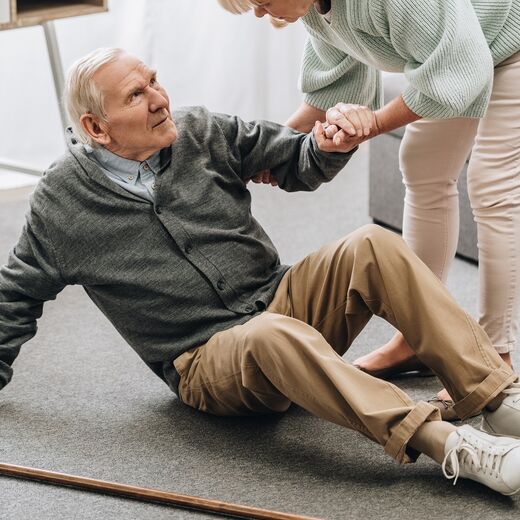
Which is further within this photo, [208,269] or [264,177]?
[264,177]

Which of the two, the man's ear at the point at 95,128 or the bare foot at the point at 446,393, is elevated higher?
the man's ear at the point at 95,128

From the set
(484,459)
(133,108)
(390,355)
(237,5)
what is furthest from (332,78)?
(484,459)

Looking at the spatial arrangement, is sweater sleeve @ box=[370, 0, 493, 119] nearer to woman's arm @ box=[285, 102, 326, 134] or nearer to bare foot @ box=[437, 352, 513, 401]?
woman's arm @ box=[285, 102, 326, 134]

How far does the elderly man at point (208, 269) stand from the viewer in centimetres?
168

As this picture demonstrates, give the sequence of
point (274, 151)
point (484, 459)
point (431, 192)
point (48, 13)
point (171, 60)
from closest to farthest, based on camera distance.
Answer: point (484, 459), point (274, 151), point (431, 192), point (48, 13), point (171, 60)

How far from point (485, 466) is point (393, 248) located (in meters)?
0.39

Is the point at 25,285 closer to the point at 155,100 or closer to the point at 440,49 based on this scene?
the point at 155,100

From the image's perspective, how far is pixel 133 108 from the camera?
1747mm

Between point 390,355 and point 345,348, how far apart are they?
0.58 feet

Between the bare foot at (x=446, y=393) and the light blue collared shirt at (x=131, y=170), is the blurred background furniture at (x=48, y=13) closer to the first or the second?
the light blue collared shirt at (x=131, y=170)

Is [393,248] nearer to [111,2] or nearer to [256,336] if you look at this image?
[256,336]

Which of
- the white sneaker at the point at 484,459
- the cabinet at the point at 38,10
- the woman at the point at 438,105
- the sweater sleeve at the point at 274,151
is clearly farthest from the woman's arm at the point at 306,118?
the cabinet at the point at 38,10

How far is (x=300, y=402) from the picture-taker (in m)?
1.66

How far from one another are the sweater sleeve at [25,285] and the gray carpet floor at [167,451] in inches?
7.9
